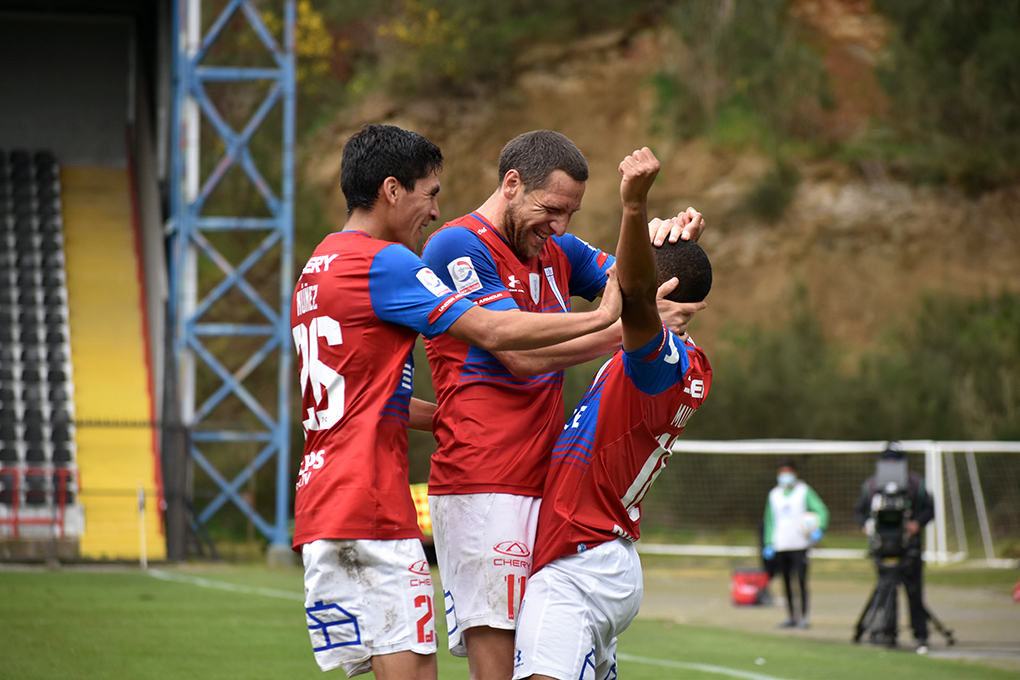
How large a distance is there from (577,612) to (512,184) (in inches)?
54.5

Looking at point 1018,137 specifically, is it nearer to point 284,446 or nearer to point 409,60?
point 409,60

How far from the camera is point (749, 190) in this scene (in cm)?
3278

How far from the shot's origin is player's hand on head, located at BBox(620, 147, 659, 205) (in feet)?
11.0

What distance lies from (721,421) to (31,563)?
15.6 meters

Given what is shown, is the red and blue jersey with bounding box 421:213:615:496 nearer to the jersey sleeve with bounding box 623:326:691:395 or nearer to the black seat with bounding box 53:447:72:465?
the jersey sleeve with bounding box 623:326:691:395

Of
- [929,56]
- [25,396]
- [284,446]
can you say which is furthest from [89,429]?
[929,56]

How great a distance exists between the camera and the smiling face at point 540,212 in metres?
3.91

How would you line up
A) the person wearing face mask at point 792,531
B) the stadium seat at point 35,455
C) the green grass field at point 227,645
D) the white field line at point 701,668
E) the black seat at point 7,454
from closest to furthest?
1. the green grass field at point 227,645
2. the white field line at point 701,668
3. the person wearing face mask at point 792,531
4. the black seat at point 7,454
5. the stadium seat at point 35,455

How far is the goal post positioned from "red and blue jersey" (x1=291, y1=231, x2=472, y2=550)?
61.4 ft

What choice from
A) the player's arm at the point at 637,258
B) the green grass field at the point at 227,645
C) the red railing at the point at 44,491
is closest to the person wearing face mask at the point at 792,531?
the green grass field at the point at 227,645

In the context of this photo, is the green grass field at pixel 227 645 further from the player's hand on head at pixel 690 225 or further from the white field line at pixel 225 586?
the player's hand on head at pixel 690 225

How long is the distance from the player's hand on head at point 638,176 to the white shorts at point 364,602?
1187 millimetres

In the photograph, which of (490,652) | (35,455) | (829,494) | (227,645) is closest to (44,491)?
(35,455)

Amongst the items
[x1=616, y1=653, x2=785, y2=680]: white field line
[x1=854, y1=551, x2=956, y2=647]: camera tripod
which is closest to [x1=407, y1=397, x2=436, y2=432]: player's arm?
[x1=616, y1=653, x2=785, y2=680]: white field line
